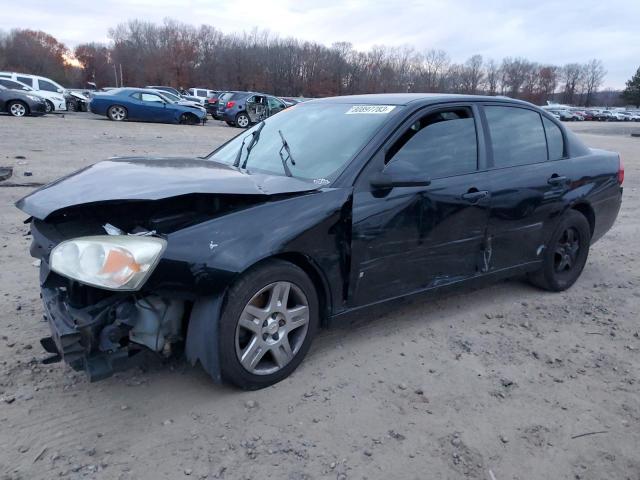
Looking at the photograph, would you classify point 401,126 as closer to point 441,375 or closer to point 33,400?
point 441,375

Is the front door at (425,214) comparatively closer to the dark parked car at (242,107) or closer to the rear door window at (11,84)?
the dark parked car at (242,107)

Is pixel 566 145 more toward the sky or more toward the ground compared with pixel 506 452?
more toward the sky

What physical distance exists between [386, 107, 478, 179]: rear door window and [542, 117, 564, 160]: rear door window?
102 cm

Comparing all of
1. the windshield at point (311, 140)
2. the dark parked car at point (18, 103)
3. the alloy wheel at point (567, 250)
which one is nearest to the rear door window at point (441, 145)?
the windshield at point (311, 140)

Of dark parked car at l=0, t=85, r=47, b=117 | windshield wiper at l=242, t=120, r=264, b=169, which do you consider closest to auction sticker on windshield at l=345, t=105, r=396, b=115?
windshield wiper at l=242, t=120, r=264, b=169

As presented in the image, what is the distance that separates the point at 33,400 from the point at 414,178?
8.13 ft

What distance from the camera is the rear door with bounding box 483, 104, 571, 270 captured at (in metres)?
4.11

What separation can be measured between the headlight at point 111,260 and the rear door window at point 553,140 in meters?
3.51

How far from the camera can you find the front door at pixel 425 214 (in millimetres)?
3344

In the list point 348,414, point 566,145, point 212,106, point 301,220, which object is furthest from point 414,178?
point 212,106

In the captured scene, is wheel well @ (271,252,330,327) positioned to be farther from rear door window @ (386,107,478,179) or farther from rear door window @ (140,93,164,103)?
rear door window @ (140,93,164,103)

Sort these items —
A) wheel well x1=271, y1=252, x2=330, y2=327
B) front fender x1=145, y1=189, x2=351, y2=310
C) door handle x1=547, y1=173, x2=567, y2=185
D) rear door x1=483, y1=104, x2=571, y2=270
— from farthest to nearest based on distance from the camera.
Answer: door handle x1=547, y1=173, x2=567, y2=185
rear door x1=483, y1=104, x2=571, y2=270
wheel well x1=271, y1=252, x2=330, y2=327
front fender x1=145, y1=189, x2=351, y2=310

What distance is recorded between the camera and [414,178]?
3271mm

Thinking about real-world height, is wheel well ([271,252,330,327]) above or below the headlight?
below
